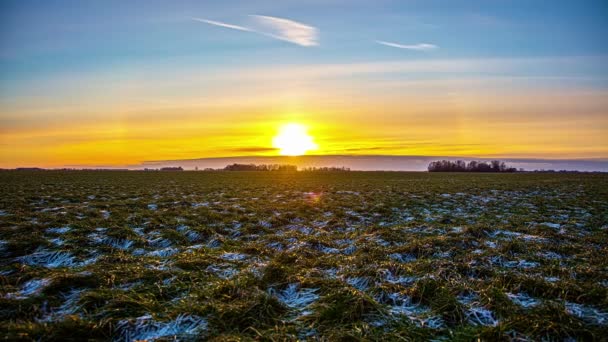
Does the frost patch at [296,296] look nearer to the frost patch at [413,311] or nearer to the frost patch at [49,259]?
the frost patch at [413,311]

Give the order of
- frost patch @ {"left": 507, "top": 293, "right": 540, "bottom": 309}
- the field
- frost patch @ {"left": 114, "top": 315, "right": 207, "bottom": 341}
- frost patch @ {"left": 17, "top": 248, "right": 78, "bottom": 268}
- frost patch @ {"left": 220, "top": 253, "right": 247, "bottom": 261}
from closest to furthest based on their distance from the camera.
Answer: frost patch @ {"left": 114, "top": 315, "right": 207, "bottom": 341} → the field → frost patch @ {"left": 507, "top": 293, "right": 540, "bottom": 309} → frost patch @ {"left": 17, "top": 248, "right": 78, "bottom": 268} → frost patch @ {"left": 220, "top": 253, "right": 247, "bottom": 261}

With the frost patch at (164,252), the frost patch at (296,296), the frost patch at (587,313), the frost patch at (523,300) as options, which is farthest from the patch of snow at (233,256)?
the frost patch at (587,313)

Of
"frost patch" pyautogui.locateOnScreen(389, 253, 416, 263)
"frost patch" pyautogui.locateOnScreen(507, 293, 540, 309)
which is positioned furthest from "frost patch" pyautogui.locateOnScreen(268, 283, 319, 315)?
"frost patch" pyautogui.locateOnScreen(507, 293, 540, 309)

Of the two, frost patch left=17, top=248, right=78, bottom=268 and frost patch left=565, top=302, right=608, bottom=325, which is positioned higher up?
frost patch left=565, top=302, right=608, bottom=325

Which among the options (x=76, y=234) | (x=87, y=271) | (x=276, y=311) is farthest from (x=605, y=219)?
(x=76, y=234)

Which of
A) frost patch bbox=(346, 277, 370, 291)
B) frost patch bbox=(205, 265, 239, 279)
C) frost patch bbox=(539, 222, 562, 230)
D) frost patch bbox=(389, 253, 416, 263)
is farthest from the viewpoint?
frost patch bbox=(539, 222, 562, 230)

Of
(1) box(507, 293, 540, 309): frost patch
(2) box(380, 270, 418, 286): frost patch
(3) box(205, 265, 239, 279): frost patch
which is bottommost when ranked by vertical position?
(3) box(205, 265, 239, 279): frost patch

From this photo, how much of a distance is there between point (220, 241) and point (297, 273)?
146 inches

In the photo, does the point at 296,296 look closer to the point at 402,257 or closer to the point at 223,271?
the point at 223,271

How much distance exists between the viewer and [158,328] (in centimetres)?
384

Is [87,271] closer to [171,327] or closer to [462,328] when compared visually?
[171,327]

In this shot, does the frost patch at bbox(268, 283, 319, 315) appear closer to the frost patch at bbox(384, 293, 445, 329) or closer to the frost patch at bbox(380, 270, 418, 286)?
the frost patch at bbox(384, 293, 445, 329)

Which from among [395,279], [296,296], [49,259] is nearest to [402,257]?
[395,279]

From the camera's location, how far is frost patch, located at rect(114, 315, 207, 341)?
3662 mm
